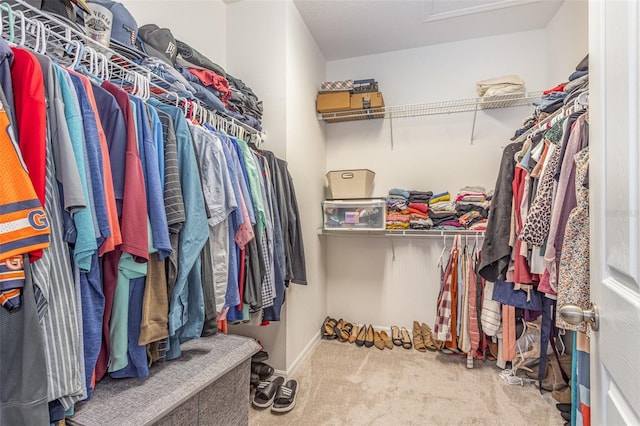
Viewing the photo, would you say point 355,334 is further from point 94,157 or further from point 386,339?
point 94,157

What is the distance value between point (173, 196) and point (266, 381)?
139cm

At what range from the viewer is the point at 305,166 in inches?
94.7

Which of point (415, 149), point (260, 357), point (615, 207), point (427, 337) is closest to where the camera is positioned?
point (615, 207)

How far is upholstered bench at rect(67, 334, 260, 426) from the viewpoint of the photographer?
0.80 metres

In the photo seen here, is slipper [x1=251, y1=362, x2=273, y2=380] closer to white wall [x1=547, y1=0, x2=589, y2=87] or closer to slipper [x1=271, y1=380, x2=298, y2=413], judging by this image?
slipper [x1=271, y1=380, x2=298, y2=413]

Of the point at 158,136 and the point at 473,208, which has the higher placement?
the point at 158,136

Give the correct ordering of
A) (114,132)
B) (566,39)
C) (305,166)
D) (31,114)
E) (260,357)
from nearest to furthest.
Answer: (31,114) → (114,132) → (260,357) → (566,39) → (305,166)

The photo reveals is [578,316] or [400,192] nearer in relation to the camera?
[578,316]

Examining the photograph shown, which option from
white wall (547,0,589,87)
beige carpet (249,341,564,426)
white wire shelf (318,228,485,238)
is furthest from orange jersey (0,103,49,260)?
white wall (547,0,589,87)

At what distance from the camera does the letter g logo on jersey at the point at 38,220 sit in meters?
0.61

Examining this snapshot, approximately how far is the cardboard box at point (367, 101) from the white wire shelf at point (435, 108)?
0.16 feet

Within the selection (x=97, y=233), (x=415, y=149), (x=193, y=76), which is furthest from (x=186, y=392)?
(x=415, y=149)

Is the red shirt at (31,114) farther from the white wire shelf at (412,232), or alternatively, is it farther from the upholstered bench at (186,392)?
the white wire shelf at (412,232)

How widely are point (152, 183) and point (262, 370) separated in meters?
1.43
